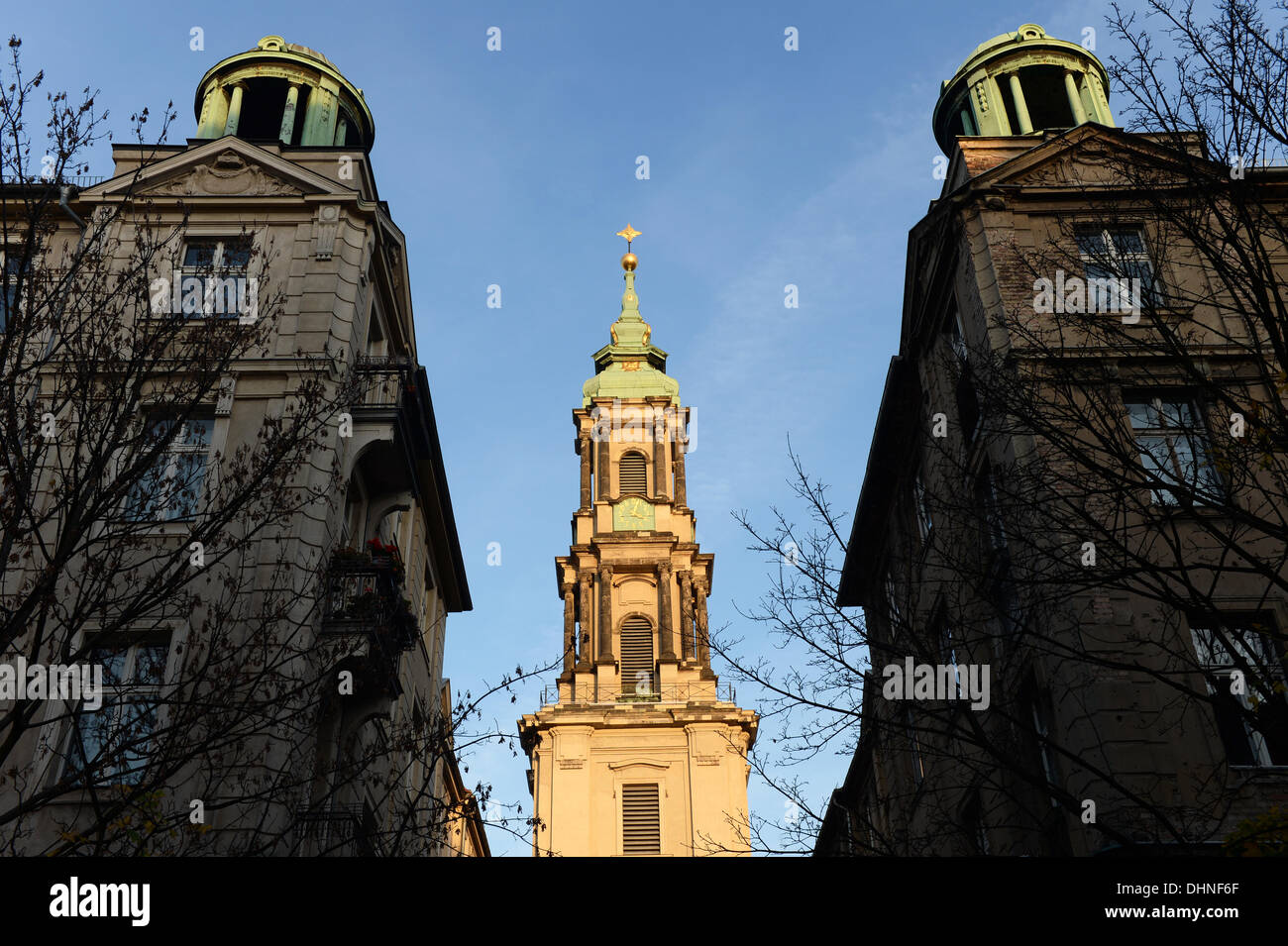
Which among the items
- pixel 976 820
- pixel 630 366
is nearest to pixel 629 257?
pixel 630 366

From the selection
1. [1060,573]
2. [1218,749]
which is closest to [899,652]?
[1060,573]

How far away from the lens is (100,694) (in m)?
13.2

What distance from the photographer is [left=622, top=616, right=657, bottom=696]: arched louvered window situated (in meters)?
57.0

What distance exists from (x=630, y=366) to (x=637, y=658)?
21.7 m

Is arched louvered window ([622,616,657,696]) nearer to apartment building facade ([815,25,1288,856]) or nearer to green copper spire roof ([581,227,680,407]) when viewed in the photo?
green copper spire roof ([581,227,680,407])

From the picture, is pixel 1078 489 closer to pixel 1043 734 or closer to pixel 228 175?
pixel 1043 734

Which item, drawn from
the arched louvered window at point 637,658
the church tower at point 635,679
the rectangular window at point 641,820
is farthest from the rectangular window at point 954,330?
the arched louvered window at point 637,658

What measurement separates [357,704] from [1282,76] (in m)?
16.5

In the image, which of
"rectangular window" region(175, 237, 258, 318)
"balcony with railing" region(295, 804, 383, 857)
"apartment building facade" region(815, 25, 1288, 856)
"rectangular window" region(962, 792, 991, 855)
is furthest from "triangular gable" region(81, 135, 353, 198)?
"rectangular window" region(962, 792, 991, 855)

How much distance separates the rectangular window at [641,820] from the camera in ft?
168

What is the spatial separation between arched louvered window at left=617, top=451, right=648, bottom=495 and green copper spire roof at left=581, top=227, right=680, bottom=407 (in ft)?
14.4

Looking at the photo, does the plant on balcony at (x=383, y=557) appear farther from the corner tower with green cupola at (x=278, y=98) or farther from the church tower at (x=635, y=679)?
the church tower at (x=635, y=679)

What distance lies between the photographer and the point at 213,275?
22500 millimetres

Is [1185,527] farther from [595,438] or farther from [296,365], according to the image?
[595,438]
